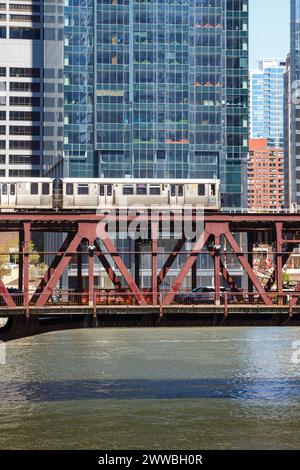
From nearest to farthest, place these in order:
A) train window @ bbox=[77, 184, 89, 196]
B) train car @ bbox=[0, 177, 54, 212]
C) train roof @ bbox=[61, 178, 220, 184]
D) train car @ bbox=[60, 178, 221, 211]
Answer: train window @ bbox=[77, 184, 89, 196]
train car @ bbox=[60, 178, 221, 211]
train roof @ bbox=[61, 178, 220, 184]
train car @ bbox=[0, 177, 54, 212]

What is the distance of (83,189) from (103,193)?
7.91 ft

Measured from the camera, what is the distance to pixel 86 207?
203 feet

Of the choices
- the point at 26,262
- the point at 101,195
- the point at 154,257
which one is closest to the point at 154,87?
the point at 101,195

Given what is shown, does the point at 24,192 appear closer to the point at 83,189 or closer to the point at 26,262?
the point at 83,189

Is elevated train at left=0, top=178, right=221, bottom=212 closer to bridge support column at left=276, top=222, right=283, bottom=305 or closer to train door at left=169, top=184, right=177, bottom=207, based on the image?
train door at left=169, top=184, right=177, bottom=207

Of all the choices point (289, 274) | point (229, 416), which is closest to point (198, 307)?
point (229, 416)

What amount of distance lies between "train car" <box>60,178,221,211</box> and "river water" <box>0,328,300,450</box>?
42.4 ft

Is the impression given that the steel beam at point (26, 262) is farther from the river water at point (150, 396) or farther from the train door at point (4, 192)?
the train door at point (4, 192)

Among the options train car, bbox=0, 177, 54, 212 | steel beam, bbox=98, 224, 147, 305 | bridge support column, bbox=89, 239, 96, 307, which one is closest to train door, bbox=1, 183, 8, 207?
train car, bbox=0, 177, 54, 212

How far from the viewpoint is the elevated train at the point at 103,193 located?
65.1 metres

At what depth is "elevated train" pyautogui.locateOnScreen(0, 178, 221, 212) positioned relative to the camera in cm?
6512

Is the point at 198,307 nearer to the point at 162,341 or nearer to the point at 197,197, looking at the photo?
the point at 197,197

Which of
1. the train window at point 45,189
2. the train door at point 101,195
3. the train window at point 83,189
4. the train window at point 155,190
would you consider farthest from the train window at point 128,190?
the train window at point 45,189

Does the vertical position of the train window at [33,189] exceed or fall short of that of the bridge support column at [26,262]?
it exceeds it
